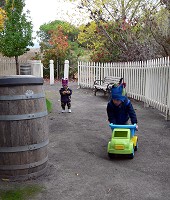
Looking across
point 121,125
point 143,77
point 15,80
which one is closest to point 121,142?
point 121,125

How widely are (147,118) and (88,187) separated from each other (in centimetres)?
489

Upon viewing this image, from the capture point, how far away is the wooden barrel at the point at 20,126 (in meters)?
3.81

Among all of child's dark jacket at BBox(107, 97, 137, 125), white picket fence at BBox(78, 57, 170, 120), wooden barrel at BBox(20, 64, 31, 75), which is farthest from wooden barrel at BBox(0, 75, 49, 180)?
wooden barrel at BBox(20, 64, 31, 75)

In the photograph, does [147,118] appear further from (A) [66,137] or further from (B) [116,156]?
(B) [116,156]

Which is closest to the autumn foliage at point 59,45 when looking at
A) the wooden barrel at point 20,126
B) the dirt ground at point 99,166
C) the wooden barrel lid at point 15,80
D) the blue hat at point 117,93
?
the dirt ground at point 99,166

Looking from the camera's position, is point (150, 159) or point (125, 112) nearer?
point (150, 159)

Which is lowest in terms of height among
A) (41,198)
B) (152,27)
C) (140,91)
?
(41,198)

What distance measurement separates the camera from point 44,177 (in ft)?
13.5

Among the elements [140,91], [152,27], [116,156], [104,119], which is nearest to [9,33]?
[152,27]

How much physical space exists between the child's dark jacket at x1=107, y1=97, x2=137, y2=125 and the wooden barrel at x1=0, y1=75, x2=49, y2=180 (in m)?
1.62

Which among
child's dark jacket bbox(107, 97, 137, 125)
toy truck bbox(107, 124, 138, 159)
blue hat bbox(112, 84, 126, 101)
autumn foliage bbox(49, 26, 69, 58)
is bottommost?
toy truck bbox(107, 124, 138, 159)

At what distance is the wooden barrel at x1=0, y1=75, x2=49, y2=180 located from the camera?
3814 mm

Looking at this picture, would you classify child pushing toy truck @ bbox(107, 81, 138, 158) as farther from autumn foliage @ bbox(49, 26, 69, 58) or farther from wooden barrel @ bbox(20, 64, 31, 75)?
autumn foliage @ bbox(49, 26, 69, 58)

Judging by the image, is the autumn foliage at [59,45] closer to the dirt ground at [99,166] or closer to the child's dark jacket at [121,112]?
the dirt ground at [99,166]
